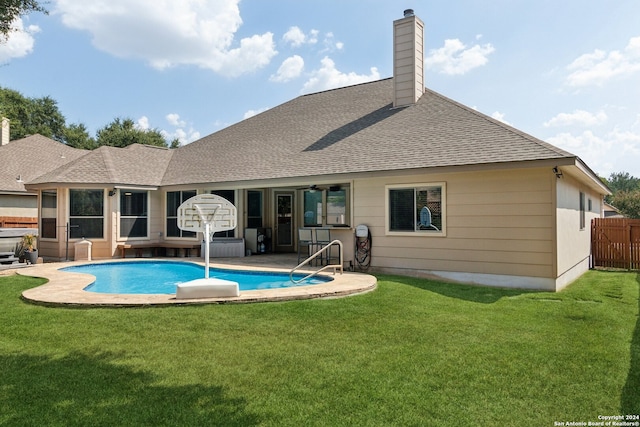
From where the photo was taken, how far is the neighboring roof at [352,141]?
912 cm

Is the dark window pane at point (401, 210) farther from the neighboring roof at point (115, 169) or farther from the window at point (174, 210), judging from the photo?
the neighboring roof at point (115, 169)

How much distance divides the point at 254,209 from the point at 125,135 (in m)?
31.2

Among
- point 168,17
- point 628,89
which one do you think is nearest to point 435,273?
point 628,89

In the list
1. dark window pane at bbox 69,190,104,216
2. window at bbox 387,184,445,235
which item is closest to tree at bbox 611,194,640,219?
window at bbox 387,184,445,235

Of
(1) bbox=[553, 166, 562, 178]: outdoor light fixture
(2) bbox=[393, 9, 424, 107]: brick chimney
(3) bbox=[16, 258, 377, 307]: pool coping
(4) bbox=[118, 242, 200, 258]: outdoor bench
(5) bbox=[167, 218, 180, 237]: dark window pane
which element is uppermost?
(2) bbox=[393, 9, 424, 107]: brick chimney

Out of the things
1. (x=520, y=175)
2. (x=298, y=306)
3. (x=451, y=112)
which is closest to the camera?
(x=298, y=306)

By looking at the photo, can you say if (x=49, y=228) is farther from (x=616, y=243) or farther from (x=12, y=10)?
(x=616, y=243)

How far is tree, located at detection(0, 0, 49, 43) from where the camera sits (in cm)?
518

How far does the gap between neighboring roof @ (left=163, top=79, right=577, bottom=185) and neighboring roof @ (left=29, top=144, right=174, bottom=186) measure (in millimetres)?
591

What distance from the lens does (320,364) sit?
4.09 meters

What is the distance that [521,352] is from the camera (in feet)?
14.6

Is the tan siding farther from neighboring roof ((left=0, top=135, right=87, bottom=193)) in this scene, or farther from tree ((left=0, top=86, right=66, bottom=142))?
tree ((left=0, top=86, right=66, bottom=142))

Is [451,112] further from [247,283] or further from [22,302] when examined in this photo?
[22,302]

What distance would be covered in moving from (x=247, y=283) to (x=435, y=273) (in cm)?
426
